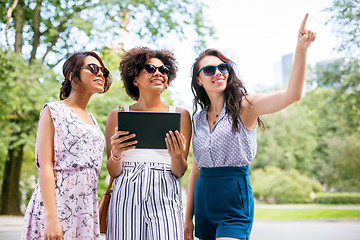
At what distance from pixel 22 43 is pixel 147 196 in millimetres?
8677

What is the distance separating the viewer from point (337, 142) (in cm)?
1641

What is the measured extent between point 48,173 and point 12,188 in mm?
8743

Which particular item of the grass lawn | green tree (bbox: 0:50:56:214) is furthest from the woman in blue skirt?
the grass lawn

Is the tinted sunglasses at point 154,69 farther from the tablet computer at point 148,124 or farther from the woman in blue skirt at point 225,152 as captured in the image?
the tablet computer at point 148,124

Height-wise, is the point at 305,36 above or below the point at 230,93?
above

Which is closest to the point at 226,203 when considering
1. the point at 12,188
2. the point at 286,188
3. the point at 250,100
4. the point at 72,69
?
the point at 250,100

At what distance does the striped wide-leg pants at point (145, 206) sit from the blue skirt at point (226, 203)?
0.15 metres

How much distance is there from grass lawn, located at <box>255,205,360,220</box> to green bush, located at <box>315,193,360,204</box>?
2.52 metres

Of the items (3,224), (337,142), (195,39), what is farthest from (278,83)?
(3,224)

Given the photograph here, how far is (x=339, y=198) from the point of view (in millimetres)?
16844

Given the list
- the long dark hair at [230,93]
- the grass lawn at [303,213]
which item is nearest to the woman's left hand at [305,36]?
the long dark hair at [230,93]

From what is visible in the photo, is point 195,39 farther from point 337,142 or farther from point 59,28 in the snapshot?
point 337,142

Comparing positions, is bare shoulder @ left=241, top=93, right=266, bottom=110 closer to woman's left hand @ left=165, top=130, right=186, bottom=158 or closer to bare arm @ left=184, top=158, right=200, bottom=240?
woman's left hand @ left=165, top=130, right=186, bottom=158

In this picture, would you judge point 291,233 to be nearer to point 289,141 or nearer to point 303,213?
point 303,213
